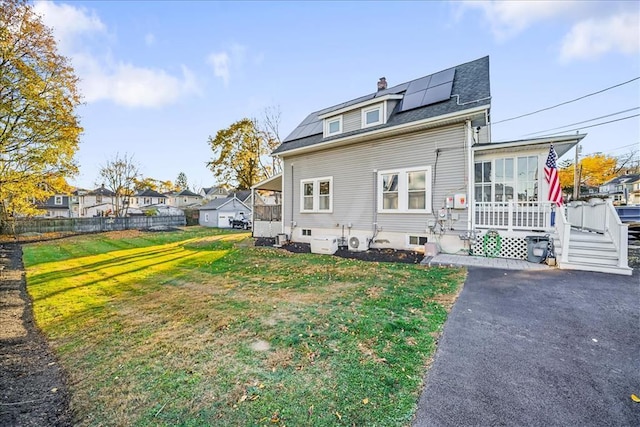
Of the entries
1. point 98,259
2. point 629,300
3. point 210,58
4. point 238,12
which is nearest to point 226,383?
point 629,300

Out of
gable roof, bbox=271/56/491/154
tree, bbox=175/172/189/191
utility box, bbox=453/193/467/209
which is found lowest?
utility box, bbox=453/193/467/209

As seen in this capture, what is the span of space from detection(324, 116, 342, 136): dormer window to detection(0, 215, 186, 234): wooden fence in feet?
77.4

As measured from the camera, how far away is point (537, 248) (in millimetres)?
A: 7621

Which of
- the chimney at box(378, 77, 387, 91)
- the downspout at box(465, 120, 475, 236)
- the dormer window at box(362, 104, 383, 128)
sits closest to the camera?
the downspout at box(465, 120, 475, 236)

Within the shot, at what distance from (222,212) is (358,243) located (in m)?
24.8

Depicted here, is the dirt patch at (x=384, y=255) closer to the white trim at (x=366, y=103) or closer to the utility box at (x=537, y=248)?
the utility box at (x=537, y=248)

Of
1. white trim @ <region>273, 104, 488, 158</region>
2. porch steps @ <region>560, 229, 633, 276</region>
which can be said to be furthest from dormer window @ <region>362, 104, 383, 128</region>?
porch steps @ <region>560, 229, 633, 276</region>

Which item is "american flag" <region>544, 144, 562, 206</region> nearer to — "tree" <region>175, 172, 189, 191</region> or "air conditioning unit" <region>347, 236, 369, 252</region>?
"air conditioning unit" <region>347, 236, 369, 252</region>

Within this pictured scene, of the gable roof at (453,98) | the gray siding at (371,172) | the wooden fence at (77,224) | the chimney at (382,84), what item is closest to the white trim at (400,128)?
the gable roof at (453,98)

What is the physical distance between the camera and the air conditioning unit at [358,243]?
10.7 meters

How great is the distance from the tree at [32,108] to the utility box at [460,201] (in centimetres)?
2005

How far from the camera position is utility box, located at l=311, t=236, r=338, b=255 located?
10852mm

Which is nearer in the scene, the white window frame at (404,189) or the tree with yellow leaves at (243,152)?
the white window frame at (404,189)

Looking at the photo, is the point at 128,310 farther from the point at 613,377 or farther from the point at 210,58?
the point at 210,58
